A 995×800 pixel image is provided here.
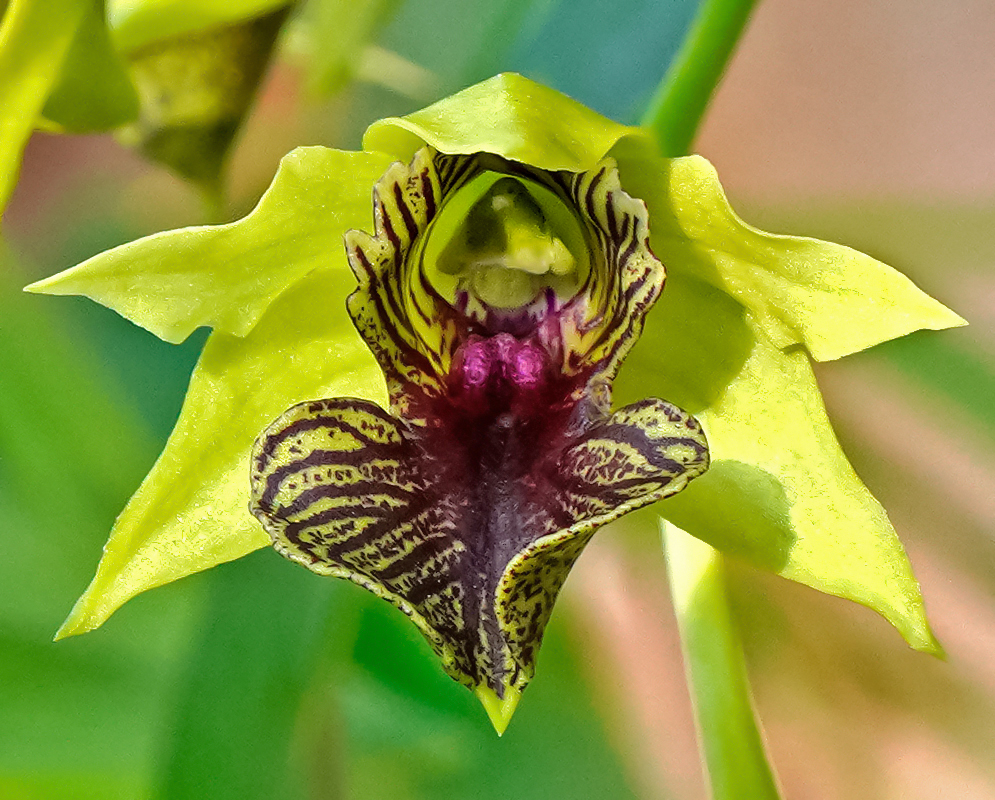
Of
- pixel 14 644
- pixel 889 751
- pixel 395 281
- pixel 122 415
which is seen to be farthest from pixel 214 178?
pixel 889 751

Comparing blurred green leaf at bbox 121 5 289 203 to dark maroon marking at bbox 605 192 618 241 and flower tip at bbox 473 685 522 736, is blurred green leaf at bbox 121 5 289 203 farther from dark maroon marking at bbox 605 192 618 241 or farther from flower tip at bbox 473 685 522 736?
flower tip at bbox 473 685 522 736

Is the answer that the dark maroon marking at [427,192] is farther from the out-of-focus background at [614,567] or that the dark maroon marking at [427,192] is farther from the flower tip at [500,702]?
the out-of-focus background at [614,567]

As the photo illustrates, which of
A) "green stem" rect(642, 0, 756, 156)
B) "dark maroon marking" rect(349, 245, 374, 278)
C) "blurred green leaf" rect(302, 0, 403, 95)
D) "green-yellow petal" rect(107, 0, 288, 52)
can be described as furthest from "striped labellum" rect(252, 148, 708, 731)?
"blurred green leaf" rect(302, 0, 403, 95)

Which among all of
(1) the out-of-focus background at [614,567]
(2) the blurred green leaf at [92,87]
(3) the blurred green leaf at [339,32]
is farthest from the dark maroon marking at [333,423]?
→ (3) the blurred green leaf at [339,32]

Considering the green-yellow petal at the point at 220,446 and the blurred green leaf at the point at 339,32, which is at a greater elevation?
the blurred green leaf at the point at 339,32

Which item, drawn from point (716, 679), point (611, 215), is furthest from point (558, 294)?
point (716, 679)

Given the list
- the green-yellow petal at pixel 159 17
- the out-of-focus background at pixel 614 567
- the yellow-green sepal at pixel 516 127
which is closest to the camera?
the yellow-green sepal at pixel 516 127

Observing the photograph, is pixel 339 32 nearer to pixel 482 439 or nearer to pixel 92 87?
pixel 92 87

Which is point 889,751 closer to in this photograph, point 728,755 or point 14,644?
point 728,755
